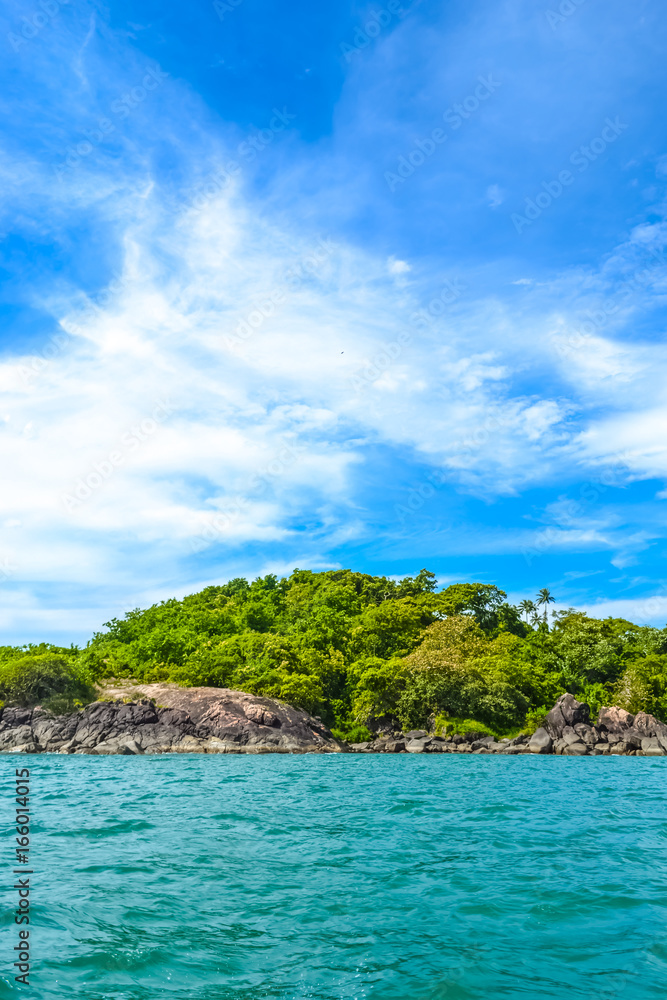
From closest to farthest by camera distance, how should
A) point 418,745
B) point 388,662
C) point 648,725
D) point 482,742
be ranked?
point 418,745, point 482,742, point 648,725, point 388,662

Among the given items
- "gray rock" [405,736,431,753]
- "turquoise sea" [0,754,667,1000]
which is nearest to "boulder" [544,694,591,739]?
"gray rock" [405,736,431,753]

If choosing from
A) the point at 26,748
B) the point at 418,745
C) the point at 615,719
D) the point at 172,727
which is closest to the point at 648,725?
the point at 615,719

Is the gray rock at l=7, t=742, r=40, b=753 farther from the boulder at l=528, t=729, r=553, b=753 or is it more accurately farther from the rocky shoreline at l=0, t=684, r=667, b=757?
the boulder at l=528, t=729, r=553, b=753

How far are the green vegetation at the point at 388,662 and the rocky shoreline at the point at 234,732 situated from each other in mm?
3667

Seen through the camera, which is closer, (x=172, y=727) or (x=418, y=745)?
(x=172, y=727)

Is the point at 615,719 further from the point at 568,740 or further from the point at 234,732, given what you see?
the point at 234,732

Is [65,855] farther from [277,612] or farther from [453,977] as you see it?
[277,612]

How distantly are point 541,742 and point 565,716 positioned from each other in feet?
15.3

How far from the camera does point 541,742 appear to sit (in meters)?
51.4

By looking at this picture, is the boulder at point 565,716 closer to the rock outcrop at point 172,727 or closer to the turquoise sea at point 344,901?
the rock outcrop at point 172,727

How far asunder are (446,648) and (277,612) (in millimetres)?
34213

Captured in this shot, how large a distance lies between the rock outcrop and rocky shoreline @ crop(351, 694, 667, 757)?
241 inches

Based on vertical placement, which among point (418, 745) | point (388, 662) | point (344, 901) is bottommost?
point (418, 745)

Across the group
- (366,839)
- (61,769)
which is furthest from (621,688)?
(366,839)
